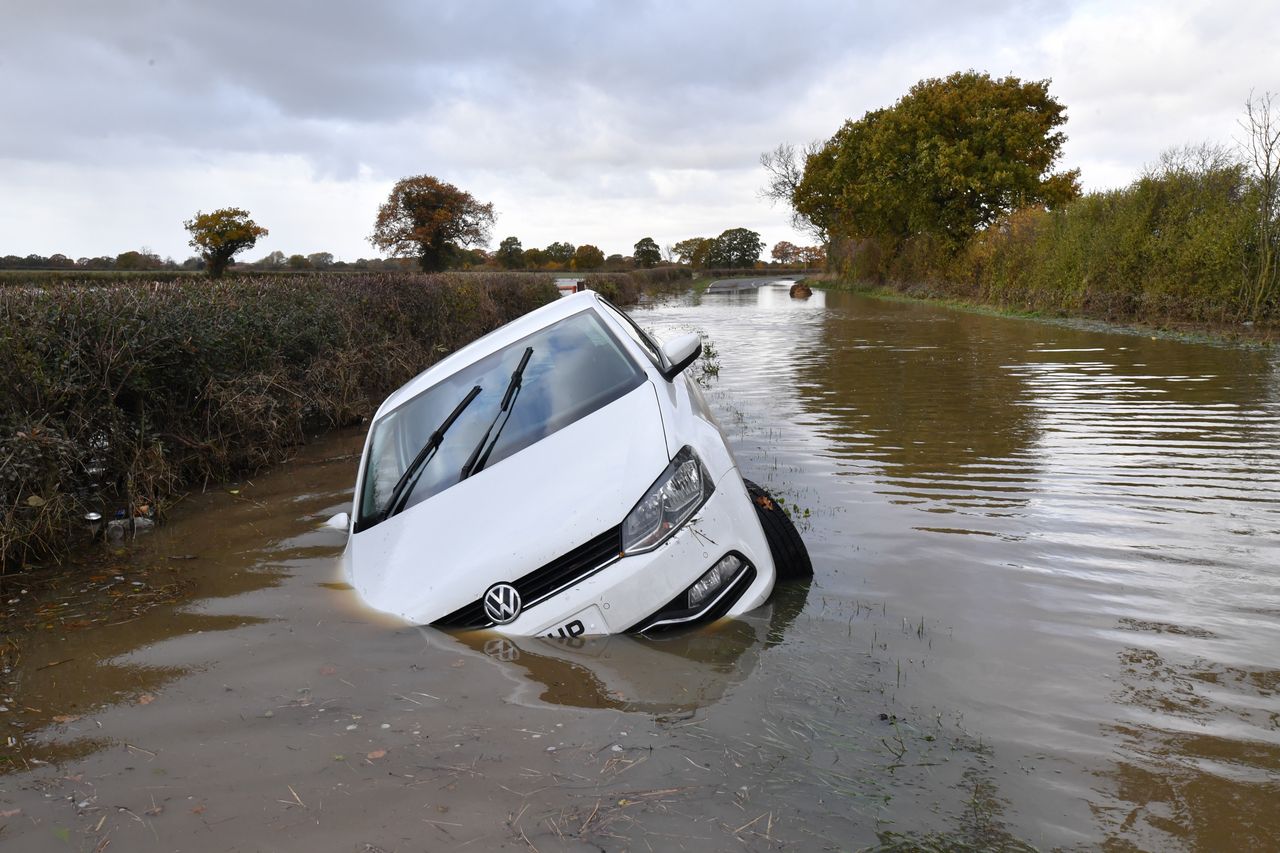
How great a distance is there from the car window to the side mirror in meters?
0.07

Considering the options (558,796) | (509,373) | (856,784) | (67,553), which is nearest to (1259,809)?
(856,784)

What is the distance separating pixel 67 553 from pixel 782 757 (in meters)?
5.27

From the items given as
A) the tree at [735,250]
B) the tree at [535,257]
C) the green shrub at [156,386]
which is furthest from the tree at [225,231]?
the tree at [735,250]

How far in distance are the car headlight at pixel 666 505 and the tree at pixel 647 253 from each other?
9885cm

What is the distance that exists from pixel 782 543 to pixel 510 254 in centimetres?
8024

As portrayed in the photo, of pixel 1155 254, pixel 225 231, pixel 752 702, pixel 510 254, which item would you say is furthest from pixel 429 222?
pixel 752 702

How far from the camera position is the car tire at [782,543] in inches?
184

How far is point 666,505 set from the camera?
3.68m

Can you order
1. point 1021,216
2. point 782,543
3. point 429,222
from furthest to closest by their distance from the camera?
1. point 429,222
2. point 1021,216
3. point 782,543

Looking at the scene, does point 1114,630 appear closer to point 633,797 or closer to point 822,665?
point 822,665

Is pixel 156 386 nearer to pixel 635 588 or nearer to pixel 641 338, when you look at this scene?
pixel 641 338

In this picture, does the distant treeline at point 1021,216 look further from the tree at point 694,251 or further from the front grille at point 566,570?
the tree at point 694,251

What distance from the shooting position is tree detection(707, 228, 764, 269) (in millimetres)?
124750

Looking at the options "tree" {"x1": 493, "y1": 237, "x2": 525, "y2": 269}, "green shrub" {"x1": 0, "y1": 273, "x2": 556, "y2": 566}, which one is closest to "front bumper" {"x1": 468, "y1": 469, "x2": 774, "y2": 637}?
"green shrub" {"x1": 0, "y1": 273, "x2": 556, "y2": 566}
